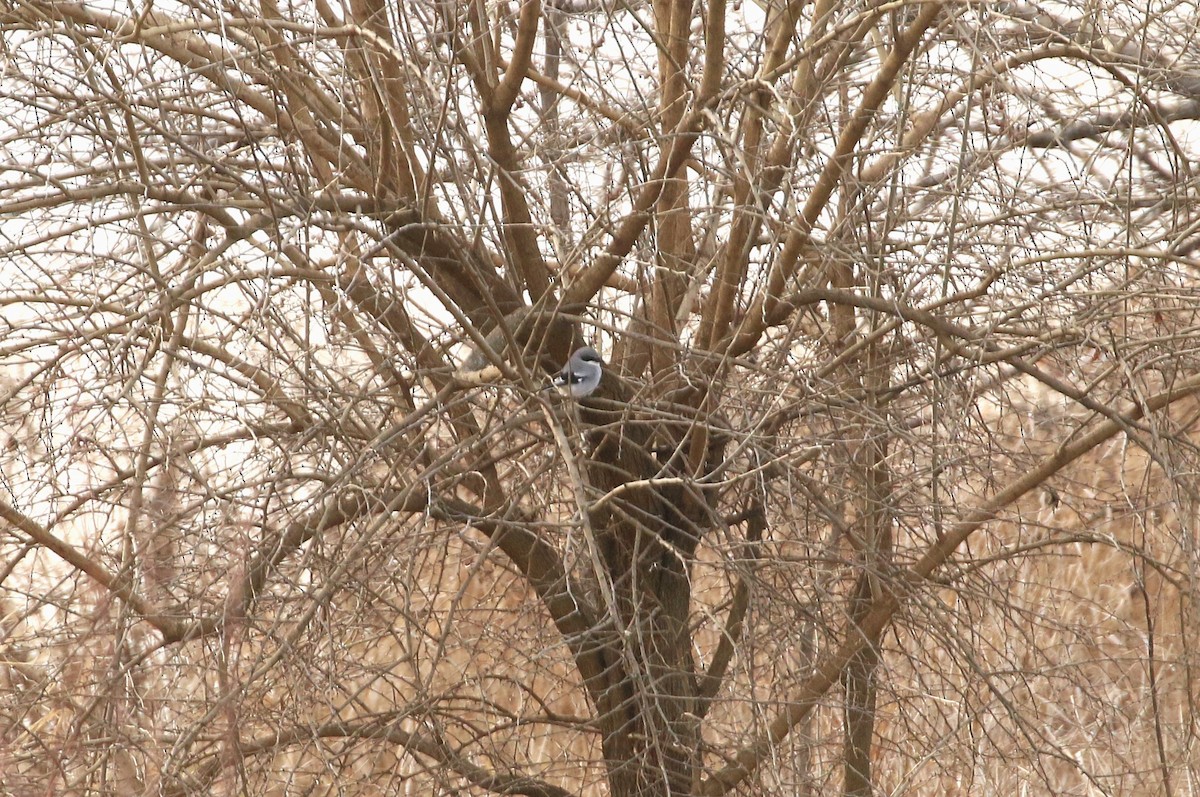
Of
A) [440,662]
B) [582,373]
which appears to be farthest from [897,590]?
[440,662]

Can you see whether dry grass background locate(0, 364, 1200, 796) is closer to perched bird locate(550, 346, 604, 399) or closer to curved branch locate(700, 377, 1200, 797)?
curved branch locate(700, 377, 1200, 797)

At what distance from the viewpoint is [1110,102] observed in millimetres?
4027

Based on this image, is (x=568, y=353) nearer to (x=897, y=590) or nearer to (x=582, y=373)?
(x=582, y=373)

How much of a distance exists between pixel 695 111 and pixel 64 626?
2.43m

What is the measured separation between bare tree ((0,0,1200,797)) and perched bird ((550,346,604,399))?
0.45 ft

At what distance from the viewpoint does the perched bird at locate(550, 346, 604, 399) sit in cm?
432

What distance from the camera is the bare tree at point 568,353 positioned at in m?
3.41

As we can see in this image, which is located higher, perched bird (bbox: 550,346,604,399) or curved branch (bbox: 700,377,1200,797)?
perched bird (bbox: 550,346,604,399)

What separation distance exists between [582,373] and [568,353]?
18 centimetres

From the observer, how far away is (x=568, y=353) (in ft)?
15.0

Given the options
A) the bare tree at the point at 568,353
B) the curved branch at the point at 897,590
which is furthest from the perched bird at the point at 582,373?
the curved branch at the point at 897,590

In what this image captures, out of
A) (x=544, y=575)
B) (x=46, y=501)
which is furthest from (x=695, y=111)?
(x=46, y=501)

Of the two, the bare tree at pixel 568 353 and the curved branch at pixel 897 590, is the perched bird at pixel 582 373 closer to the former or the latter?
the bare tree at pixel 568 353

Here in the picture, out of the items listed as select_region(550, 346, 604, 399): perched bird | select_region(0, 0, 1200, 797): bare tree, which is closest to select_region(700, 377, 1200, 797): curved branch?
select_region(0, 0, 1200, 797): bare tree
